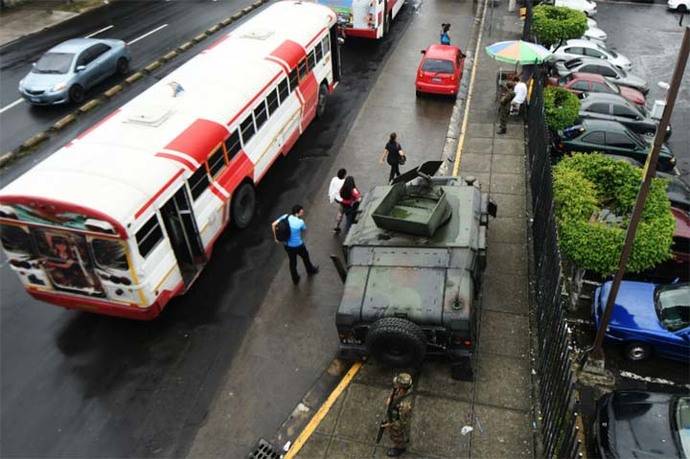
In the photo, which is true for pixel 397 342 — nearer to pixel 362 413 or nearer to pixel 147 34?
pixel 362 413

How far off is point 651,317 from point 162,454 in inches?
342

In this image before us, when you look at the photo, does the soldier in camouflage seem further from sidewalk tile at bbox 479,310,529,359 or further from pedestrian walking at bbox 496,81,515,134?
pedestrian walking at bbox 496,81,515,134

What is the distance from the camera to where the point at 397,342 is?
26.5 feet

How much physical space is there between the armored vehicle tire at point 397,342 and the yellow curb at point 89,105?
15009 mm

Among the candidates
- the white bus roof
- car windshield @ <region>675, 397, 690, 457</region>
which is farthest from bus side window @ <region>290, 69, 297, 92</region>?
car windshield @ <region>675, 397, 690, 457</region>

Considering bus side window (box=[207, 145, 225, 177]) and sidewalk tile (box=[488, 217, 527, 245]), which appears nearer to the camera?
bus side window (box=[207, 145, 225, 177])

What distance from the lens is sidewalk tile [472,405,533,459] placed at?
25.5 feet

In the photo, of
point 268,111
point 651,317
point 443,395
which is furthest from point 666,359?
point 268,111

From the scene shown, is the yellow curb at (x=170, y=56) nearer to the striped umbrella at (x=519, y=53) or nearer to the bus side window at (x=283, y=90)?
the bus side window at (x=283, y=90)

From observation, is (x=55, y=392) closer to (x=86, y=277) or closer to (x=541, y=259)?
(x=86, y=277)

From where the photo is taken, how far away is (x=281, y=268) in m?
11.8

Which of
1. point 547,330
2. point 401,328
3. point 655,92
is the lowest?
point 655,92

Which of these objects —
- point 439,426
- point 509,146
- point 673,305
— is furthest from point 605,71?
point 439,426

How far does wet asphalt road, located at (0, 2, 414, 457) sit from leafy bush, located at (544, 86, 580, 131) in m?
8.32
